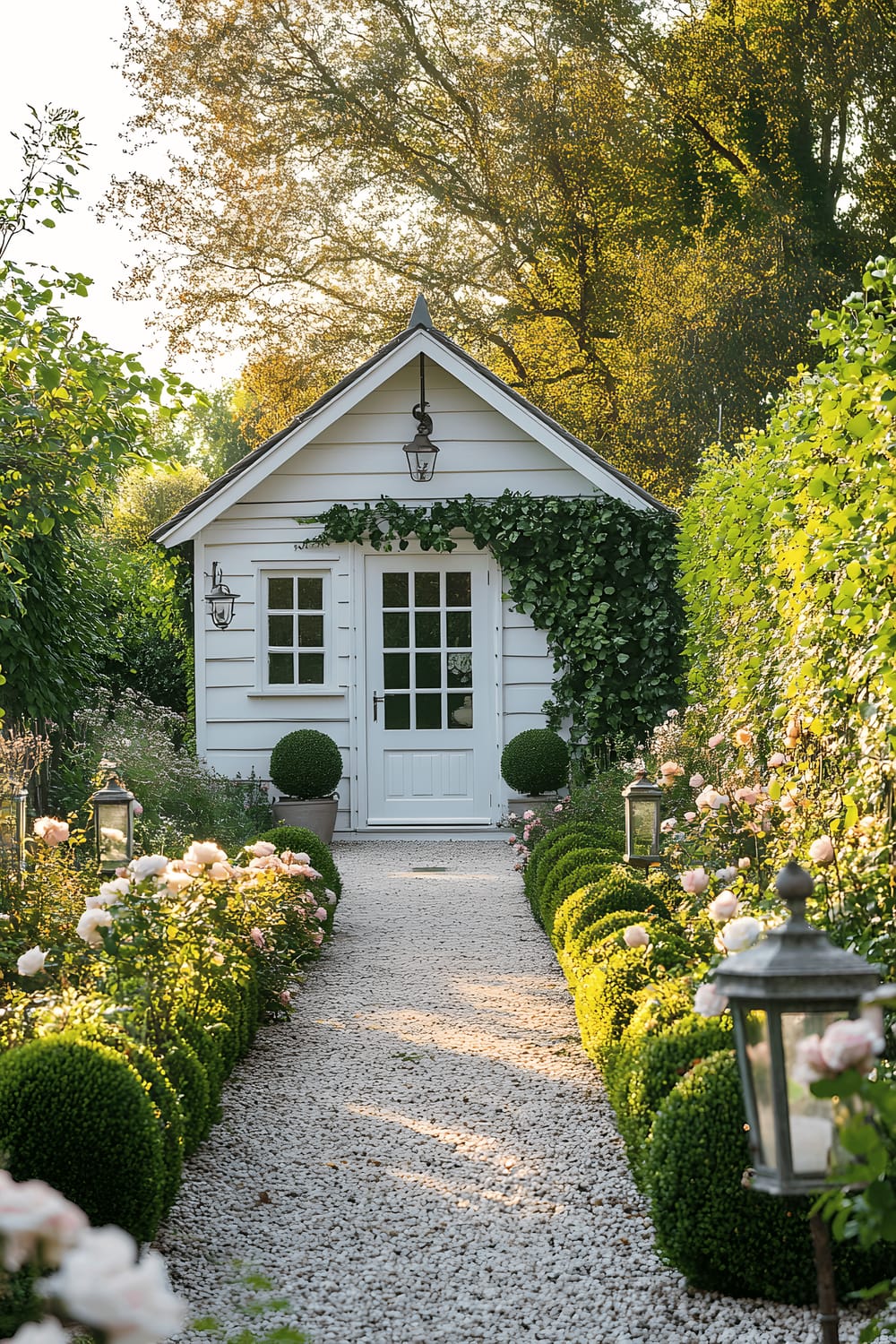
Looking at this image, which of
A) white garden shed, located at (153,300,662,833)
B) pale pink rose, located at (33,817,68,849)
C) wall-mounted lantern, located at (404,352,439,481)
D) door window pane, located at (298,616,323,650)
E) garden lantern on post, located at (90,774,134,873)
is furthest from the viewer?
door window pane, located at (298,616,323,650)

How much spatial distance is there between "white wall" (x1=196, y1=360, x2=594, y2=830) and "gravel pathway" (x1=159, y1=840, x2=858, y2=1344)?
5.46m

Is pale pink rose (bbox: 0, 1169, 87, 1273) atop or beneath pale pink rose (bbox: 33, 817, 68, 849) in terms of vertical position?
atop

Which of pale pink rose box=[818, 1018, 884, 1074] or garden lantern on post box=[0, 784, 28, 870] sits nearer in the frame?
pale pink rose box=[818, 1018, 884, 1074]

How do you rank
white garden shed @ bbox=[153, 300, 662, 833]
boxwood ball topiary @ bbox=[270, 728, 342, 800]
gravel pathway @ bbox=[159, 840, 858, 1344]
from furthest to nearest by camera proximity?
1. white garden shed @ bbox=[153, 300, 662, 833]
2. boxwood ball topiary @ bbox=[270, 728, 342, 800]
3. gravel pathway @ bbox=[159, 840, 858, 1344]

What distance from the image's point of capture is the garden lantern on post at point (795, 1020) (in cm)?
185

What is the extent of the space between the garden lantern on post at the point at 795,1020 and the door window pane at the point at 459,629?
10.1 metres

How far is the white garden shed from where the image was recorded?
1190 centimetres

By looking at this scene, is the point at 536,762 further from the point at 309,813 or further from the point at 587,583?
the point at 309,813

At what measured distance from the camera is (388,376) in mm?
11711

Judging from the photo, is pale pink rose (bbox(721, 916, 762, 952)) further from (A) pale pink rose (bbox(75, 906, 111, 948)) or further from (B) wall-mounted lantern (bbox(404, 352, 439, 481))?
(B) wall-mounted lantern (bbox(404, 352, 439, 481))

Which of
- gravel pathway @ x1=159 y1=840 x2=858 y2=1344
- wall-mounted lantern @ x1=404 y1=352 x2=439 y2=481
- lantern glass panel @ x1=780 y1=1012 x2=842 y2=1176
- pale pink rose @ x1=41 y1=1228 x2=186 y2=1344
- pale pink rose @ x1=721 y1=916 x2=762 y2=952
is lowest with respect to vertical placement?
gravel pathway @ x1=159 y1=840 x2=858 y2=1344

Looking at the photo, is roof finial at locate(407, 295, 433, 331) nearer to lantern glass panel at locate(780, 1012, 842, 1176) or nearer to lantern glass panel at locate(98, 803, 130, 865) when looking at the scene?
lantern glass panel at locate(98, 803, 130, 865)

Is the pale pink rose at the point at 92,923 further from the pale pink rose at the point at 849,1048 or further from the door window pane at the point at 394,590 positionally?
the door window pane at the point at 394,590

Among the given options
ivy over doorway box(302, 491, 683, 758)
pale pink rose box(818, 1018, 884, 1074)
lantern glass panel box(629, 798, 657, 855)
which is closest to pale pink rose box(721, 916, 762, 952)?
pale pink rose box(818, 1018, 884, 1074)
